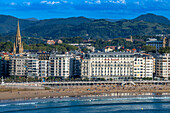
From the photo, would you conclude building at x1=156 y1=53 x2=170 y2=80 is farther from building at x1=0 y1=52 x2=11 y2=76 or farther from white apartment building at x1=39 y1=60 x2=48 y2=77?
building at x1=0 y1=52 x2=11 y2=76

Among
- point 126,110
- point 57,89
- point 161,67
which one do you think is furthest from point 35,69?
point 126,110

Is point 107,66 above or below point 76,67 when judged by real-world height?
above

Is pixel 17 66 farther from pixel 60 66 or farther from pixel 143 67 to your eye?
pixel 143 67

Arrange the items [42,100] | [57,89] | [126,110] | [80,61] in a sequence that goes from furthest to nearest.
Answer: [80,61] → [57,89] → [42,100] → [126,110]

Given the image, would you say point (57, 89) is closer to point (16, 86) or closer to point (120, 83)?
point (16, 86)

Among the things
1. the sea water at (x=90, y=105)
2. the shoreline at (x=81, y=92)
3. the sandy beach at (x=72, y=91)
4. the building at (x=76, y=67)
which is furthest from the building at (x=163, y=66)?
the sea water at (x=90, y=105)

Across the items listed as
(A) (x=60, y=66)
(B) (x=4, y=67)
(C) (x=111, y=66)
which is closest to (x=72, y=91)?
(C) (x=111, y=66)

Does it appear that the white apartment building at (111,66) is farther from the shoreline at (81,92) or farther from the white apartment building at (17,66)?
the white apartment building at (17,66)
